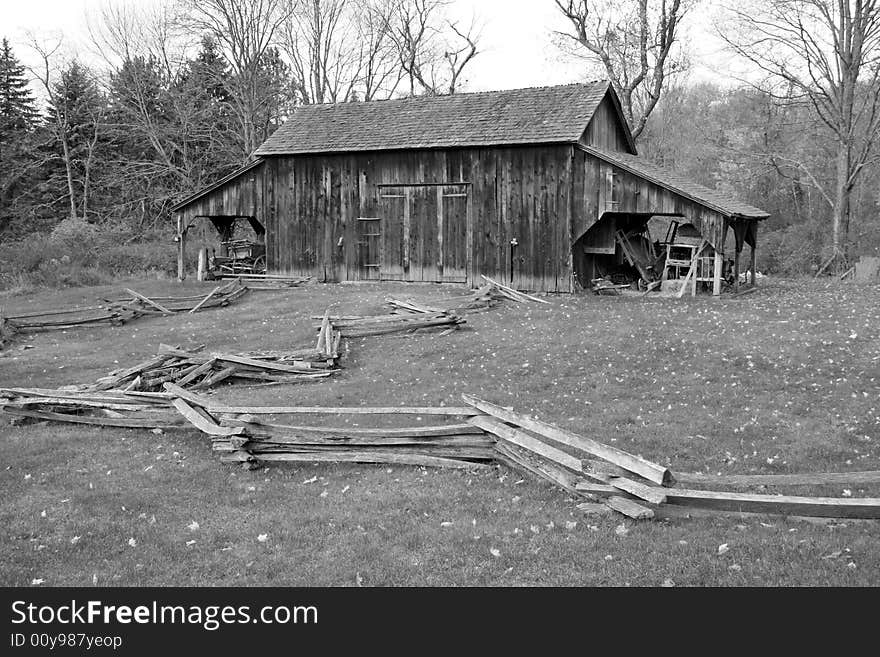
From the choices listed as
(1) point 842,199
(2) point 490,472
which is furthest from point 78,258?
(1) point 842,199

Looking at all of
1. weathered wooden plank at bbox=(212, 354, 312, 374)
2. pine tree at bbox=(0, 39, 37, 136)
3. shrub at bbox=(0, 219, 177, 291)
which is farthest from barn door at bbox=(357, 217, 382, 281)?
pine tree at bbox=(0, 39, 37, 136)

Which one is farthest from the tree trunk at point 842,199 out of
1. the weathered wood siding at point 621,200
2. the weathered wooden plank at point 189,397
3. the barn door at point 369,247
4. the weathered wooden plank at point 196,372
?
the weathered wooden plank at point 189,397

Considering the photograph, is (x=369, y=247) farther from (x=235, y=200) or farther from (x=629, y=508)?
(x=629, y=508)

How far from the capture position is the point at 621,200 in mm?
25531

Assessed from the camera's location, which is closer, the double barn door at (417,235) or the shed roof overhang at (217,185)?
the double barn door at (417,235)

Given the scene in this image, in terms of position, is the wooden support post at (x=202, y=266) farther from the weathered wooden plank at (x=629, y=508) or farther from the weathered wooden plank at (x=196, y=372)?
the weathered wooden plank at (x=629, y=508)

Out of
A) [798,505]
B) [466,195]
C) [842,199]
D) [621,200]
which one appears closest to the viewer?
[798,505]

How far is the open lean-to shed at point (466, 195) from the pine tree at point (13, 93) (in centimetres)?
2566

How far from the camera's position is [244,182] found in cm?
3175

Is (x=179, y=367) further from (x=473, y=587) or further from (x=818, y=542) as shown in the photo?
(x=818, y=542)

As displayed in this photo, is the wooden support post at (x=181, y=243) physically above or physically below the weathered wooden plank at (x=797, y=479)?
above

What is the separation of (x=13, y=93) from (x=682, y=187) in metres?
43.8

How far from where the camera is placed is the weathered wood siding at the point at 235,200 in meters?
31.7
